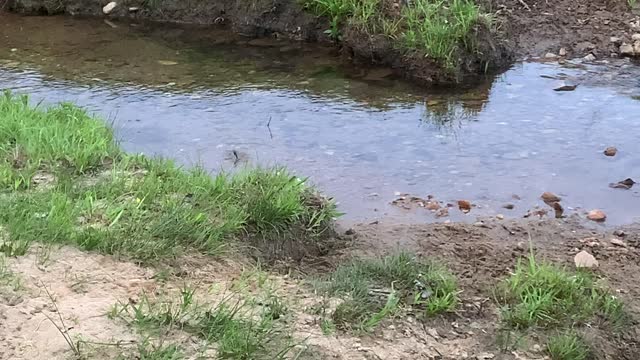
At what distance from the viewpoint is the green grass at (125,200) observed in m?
3.52

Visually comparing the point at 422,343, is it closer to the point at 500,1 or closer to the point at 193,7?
the point at 500,1

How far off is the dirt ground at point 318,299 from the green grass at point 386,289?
67 millimetres

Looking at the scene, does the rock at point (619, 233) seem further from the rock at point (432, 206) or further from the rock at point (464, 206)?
the rock at point (432, 206)

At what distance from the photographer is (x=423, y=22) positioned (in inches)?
256

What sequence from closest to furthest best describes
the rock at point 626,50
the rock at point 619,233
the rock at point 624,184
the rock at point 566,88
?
the rock at point 619,233 < the rock at point 624,184 < the rock at point 566,88 < the rock at point 626,50

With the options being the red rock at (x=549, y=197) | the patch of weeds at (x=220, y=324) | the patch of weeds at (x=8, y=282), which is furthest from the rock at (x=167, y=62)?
the patch of weeds at (x=220, y=324)

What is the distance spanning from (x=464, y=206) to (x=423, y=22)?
91.7 inches

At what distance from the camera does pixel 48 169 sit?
4.25 m

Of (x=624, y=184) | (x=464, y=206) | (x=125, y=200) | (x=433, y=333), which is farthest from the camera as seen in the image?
(x=624, y=184)

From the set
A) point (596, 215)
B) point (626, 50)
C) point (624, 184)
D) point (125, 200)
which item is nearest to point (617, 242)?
point (596, 215)

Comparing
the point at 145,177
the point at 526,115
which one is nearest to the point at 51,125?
the point at 145,177

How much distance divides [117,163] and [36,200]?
0.70 m

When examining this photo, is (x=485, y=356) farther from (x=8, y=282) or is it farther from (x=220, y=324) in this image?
(x=8, y=282)

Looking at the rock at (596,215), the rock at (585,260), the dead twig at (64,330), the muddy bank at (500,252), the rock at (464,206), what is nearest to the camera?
the dead twig at (64,330)
